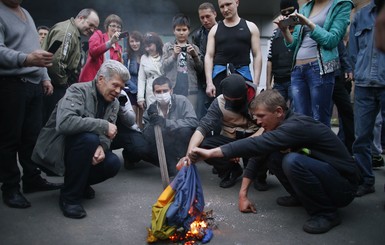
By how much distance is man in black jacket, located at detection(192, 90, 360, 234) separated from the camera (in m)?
2.63

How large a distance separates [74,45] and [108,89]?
3.90ft

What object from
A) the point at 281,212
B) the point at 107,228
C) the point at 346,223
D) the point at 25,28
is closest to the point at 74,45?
the point at 25,28

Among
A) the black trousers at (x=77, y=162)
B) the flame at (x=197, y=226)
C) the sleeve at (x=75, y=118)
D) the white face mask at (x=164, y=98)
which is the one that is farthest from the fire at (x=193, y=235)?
the white face mask at (x=164, y=98)

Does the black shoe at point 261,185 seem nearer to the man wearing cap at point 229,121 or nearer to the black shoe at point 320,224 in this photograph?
the man wearing cap at point 229,121

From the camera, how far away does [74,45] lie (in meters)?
3.95

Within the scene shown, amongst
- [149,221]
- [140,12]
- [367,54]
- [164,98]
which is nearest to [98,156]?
[149,221]

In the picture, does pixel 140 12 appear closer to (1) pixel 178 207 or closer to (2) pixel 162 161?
(2) pixel 162 161

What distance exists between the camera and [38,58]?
2.86 meters

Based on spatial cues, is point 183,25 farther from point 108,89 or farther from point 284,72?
point 108,89

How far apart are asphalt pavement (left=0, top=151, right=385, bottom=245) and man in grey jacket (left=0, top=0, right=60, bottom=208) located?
12.0 inches

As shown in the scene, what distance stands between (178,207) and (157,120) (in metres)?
1.61

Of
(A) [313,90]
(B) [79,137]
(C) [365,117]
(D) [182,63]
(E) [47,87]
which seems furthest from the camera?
(D) [182,63]

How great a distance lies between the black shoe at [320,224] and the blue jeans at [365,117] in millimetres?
801

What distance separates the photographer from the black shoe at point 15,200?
3059 mm
